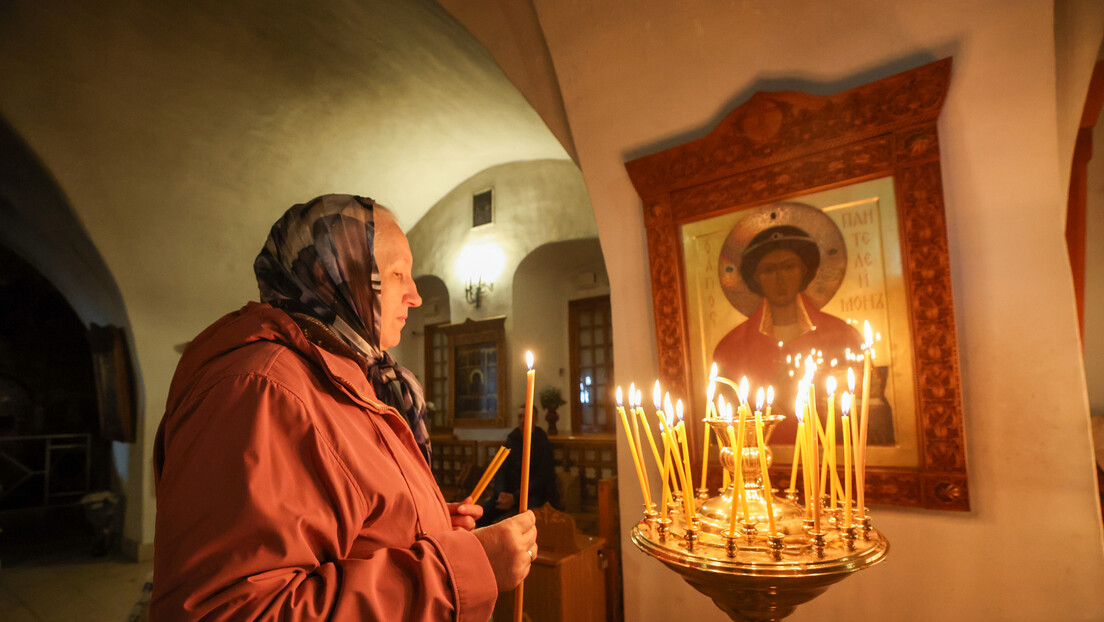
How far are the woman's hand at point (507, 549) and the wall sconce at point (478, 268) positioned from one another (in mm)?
6703

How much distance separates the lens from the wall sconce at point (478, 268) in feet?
25.6

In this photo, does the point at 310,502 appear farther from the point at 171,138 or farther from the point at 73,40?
the point at 171,138

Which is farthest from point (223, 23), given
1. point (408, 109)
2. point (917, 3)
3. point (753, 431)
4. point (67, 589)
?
point (67, 589)

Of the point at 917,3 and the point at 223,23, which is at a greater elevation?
Result: the point at 223,23

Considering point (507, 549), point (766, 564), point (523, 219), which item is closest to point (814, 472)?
point (766, 564)

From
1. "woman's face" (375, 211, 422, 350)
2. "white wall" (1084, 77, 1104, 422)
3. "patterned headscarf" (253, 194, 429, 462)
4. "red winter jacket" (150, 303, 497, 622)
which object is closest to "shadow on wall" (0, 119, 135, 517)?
"patterned headscarf" (253, 194, 429, 462)

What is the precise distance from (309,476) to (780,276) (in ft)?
5.87

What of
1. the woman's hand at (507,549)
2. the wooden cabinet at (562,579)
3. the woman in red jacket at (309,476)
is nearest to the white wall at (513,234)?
the wooden cabinet at (562,579)

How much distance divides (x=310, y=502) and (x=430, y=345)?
849cm

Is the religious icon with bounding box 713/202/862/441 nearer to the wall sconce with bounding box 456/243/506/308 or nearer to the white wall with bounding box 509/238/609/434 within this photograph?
the white wall with bounding box 509/238/609/434

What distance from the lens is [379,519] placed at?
1015 millimetres

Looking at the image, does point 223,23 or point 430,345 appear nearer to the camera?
point 223,23

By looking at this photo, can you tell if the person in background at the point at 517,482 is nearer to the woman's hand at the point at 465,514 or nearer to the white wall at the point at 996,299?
the white wall at the point at 996,299

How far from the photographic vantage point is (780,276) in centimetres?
218
